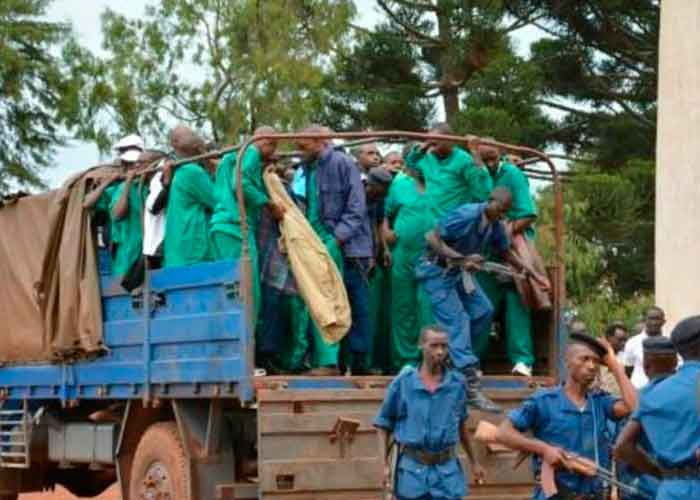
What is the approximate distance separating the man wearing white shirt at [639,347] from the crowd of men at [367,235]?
200 centimetres

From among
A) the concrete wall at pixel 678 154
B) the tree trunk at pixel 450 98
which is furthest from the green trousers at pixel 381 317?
the tree trunk at pixel 450 98

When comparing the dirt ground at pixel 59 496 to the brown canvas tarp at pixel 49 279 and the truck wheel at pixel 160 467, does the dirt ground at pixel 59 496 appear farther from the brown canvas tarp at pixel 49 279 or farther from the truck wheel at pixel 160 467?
the truck wheel at pixel 160 467

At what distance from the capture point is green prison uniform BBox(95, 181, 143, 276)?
37.8 feet

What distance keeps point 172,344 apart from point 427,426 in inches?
89.4

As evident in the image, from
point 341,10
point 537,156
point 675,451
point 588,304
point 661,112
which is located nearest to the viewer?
point 675,451

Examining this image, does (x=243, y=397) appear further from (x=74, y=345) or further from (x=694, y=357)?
(x=694, y=357)

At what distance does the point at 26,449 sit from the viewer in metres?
13.1

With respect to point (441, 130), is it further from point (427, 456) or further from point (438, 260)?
point (427, 456)

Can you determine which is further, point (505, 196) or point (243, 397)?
point (505, 196)

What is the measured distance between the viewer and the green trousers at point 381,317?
37.0ft

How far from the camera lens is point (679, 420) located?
706 cm

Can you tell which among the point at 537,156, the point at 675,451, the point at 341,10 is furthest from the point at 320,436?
the point at 341,10

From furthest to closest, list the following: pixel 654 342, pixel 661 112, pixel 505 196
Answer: pixel 661 112, pixel 505 196, pixel 654 342

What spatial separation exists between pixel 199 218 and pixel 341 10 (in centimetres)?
2361
